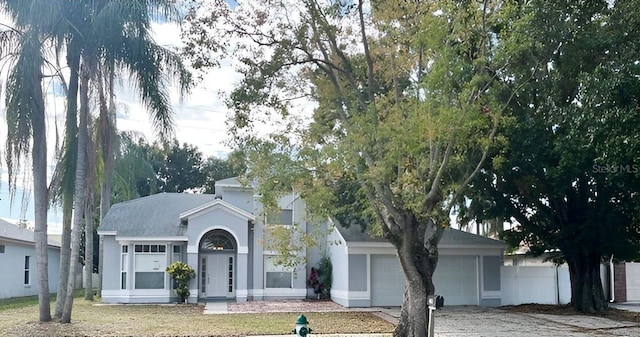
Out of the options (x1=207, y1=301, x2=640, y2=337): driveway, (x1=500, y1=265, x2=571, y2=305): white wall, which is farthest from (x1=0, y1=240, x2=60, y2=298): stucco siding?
(x1=500, y1=265, x2=571, y2=305): white wall

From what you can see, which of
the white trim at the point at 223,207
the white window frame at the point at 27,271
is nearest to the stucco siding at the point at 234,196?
the white trim at the point at 223,207

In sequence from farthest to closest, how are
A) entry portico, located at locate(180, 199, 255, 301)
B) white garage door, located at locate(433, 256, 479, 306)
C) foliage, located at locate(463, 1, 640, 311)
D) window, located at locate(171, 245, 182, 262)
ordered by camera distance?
window, located at locate(171, 245, 182, 262) < entry portico, located at locate(180, 199, 255, 301) < white garage door, located at locate(433, 256, 479, 306) < foliage, located at locate(463, 1, 640, 311)

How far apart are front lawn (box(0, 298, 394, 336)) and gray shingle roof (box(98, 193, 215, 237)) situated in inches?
164

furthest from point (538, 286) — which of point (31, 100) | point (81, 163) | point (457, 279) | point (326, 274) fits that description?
point (31, 100)

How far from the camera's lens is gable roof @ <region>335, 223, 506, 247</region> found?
2400 centimetres

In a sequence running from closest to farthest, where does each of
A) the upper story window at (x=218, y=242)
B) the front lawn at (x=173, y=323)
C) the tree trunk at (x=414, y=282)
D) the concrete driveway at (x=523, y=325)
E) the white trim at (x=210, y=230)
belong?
1. the tree trunk at (x=414, y=282)
2. the front lawn at (x=173, y=323)
3. the concrete driveway at (x=523, y=325)
4. the white trim at (x=210, y=230)
5. the upper story window at (x=218, y=242)

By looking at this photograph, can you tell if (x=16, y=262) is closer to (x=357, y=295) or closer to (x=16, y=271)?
(x=16, y=271)

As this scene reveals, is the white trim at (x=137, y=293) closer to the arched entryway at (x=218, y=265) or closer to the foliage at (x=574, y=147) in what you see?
the arched entryway at (x=218, y=265)

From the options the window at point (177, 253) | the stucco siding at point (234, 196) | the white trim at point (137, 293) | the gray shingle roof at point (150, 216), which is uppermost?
the stucco siding at point (234, 196)

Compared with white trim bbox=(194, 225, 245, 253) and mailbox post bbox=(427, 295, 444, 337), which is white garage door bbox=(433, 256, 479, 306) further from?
mailbox post bbox=(427, 295, 444, 337)

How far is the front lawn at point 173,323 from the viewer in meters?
16.1

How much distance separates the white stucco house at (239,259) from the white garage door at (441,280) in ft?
0.12

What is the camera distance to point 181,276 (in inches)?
1003

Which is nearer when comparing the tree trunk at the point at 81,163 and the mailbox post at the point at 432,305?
the mailbox post at the point at 432,305
